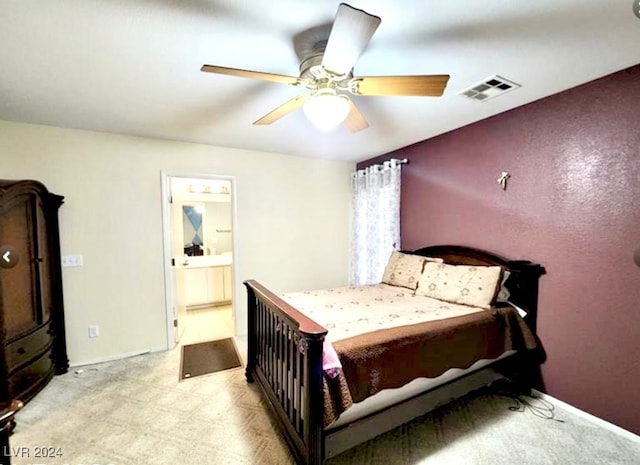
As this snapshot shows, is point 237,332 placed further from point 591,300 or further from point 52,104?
point 591,300

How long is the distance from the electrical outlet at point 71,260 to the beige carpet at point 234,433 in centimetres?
108

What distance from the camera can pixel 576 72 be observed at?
1859mm

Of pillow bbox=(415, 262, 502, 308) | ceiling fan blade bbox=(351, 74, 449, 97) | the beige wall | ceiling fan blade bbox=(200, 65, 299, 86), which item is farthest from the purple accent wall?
the beige wall

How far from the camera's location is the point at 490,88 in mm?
2061

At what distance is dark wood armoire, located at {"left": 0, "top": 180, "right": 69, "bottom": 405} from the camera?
2029 mm

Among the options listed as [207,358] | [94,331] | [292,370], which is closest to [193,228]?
[94,331]

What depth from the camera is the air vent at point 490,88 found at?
1963 mm

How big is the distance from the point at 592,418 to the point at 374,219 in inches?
105

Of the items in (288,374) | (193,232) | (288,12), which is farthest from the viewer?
(193,232)

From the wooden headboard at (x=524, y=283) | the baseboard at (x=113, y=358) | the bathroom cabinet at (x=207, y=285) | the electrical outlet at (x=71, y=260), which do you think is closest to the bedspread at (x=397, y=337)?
the wooden headboard at (x=524, y=283)

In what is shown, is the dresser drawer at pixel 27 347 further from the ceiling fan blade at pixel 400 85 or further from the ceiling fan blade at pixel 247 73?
the ceiling fan blade at pixel 400 85

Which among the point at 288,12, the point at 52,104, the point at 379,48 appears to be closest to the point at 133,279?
the point at 52,104

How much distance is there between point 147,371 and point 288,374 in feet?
5.92

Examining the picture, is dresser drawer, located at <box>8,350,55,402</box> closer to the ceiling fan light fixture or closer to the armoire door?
the armoire door
